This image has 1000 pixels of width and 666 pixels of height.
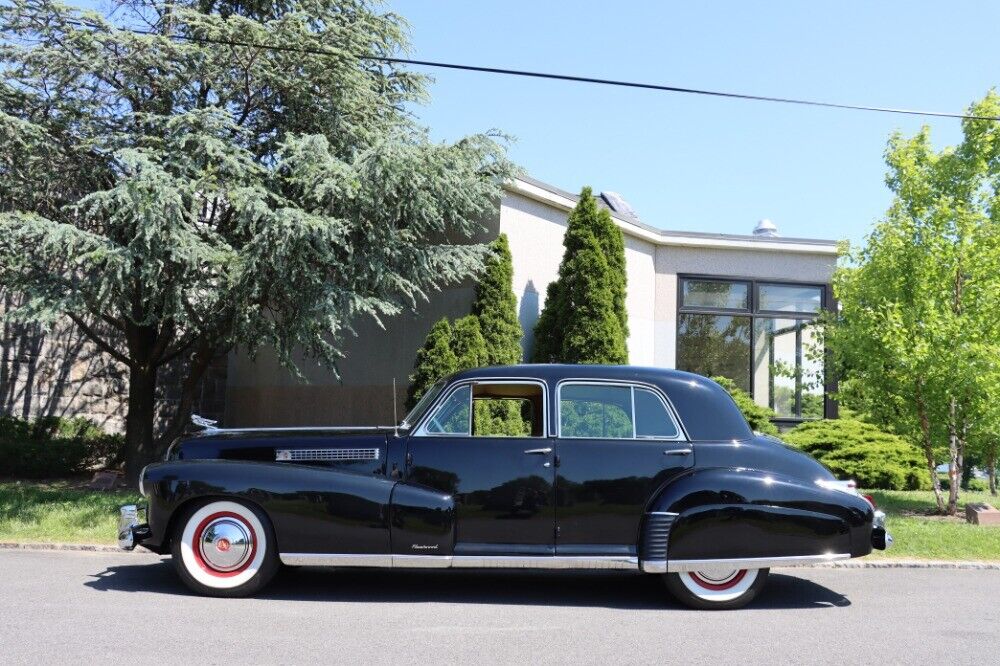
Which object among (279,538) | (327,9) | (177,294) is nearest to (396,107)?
(327,9)

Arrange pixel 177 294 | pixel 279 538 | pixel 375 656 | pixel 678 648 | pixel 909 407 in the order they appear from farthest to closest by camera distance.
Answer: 1. pixel 909 407
2. pixel 177 294
3. pixel 279 538
4. pixel 678 648
5. pixel 375 656

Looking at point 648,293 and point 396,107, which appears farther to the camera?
point 648,293

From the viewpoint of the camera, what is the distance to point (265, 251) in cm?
1084

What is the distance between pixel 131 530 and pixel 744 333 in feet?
41.4

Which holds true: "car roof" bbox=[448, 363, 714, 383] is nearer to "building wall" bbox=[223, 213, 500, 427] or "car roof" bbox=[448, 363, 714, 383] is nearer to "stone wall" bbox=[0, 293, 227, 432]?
"building wall" bbox=[223, 213, 500, 427]

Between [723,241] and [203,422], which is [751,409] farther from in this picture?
[203,422]

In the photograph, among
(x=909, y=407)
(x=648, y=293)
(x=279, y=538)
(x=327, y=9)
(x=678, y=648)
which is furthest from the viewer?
(x=648, y=293)

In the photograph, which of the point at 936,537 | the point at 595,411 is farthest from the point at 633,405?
the point at 936,537

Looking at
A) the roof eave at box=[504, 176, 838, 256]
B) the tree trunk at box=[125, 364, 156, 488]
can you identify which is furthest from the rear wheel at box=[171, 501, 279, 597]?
the roof eave at box=[504, 176, 838, 256]

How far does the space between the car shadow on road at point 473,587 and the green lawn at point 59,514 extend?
74.1 inches

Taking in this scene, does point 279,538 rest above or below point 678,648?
above

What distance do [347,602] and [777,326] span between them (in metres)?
12.3

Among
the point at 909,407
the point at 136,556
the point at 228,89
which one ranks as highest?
the point at 228,89

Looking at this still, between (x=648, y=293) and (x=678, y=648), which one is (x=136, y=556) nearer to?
(x=678, y=648)
